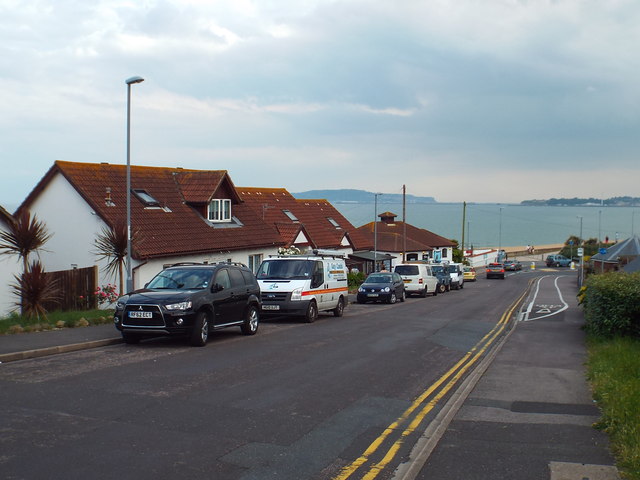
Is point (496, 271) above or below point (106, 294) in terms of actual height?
below

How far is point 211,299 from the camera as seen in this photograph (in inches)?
592

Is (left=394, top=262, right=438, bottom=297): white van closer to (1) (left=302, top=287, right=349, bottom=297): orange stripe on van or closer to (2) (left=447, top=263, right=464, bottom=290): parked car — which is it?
(2) (left=447, top=263, right=464, bottom=290): parked car

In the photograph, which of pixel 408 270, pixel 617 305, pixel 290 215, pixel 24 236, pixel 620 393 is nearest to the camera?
pixel 620 393

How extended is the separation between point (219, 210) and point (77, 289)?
40.6ft

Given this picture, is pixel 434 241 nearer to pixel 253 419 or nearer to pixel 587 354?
pixel 587 354

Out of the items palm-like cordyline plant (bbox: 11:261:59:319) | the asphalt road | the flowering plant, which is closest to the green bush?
the asphalt road

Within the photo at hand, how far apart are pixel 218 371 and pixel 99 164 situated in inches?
862

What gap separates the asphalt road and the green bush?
330 cm

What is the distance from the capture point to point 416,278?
128 ft

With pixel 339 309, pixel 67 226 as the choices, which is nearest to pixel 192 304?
pixel 339 309

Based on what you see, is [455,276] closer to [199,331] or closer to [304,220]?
[304,220]

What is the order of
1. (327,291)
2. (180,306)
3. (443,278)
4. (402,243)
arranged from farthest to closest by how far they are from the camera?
(402,243) → (443,278) → (327,291) → (180,306)

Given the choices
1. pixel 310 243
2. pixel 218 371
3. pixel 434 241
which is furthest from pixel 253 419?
pixel 434 241

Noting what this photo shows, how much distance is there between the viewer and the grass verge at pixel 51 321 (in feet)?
49.9
